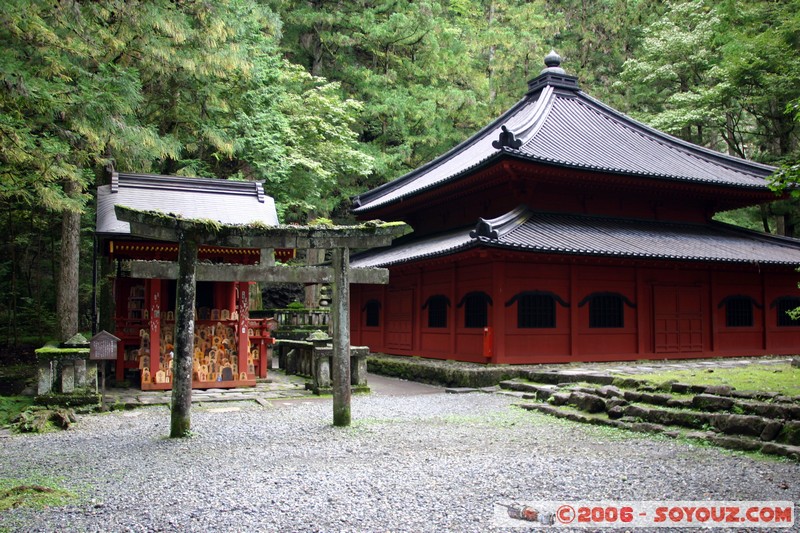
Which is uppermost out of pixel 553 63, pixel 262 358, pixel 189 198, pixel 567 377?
pixel 553 63

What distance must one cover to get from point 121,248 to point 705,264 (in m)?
15.6

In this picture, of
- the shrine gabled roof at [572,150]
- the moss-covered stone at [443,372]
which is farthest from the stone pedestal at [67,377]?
the shrine gabled roof at [572,150]

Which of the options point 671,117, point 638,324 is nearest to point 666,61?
point 671,117

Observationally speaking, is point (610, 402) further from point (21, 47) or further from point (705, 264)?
point (21, 47)

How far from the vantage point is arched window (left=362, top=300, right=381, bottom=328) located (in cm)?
2302

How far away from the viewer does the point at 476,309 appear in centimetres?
1723

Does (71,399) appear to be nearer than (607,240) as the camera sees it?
Yes

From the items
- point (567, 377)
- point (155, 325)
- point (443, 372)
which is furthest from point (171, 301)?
point (567, 377)

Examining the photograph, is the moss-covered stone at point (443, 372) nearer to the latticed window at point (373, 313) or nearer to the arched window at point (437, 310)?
the arched window at point (437, 310)

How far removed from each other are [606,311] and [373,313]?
353 inches

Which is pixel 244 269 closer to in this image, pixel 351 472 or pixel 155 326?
pixel 351 472

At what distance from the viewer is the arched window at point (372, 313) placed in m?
23.0

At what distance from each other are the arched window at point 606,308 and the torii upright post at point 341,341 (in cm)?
932

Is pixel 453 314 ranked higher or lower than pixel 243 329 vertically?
higher
